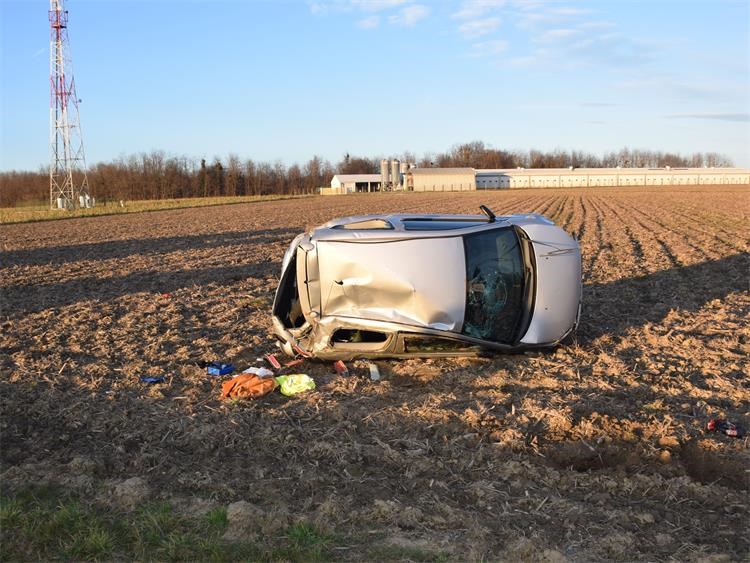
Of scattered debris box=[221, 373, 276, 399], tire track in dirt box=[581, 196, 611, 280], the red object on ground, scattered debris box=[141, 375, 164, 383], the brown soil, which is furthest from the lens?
tire track in dirt box=[581, 196, 611, 280]

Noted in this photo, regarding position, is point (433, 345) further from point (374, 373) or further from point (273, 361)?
point (273, 361)

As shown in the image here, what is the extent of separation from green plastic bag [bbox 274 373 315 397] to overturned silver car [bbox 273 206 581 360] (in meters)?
0.50

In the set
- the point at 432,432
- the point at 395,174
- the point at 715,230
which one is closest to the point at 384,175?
the point at 395,174

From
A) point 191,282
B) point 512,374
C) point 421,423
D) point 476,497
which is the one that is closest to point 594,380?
point 512,374

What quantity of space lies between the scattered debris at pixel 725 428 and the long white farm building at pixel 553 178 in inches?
3840

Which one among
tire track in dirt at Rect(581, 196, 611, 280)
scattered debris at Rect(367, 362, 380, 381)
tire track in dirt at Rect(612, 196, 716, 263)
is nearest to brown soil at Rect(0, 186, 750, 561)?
scattered debris at Rect(367, 362, 380, 381)

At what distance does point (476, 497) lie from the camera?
4.18 metres

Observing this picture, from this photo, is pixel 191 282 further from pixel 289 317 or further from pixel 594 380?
pixel 594 380

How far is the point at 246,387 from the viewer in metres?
6.09

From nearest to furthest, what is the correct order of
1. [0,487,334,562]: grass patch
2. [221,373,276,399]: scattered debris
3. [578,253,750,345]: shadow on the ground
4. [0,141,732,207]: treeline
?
1. [0,487,334,562]: grass patch
2. [221,373,276,399]: scattered debris
3. [578,253,750,345]: shadow on the ground
4. [0,141,732,207]: treeline

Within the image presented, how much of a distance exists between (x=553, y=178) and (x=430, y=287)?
104 meters

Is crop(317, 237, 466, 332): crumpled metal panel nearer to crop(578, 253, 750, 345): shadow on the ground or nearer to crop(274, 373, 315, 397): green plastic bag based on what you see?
crop(274, 373, 315, 397): green plastic bag

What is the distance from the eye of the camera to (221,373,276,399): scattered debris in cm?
601

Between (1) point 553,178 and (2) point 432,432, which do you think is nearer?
(2) point 432,432
